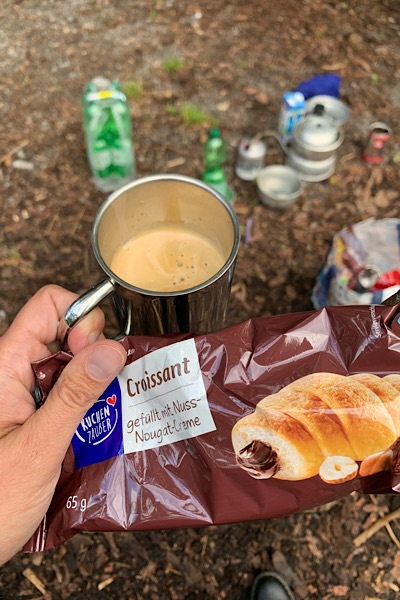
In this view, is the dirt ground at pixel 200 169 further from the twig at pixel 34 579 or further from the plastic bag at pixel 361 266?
the plastic bag at pixel 361 266

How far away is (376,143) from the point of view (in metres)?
2.51

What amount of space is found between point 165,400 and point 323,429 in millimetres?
306

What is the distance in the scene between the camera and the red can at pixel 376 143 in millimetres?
2510

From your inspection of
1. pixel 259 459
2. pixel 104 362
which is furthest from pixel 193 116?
pixel 259 459

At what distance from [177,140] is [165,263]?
1.47m

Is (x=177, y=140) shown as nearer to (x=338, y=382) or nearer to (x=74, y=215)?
(x=74, y=215)

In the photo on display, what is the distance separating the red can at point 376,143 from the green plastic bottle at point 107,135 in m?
1.22

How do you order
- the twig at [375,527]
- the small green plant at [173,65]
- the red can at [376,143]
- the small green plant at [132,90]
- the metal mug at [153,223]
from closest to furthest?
the metal mug at [153,223] < the twig at [375,527] < the red can at [376,143] < the small green plant at [132,90] < the small green plant at [173,65]

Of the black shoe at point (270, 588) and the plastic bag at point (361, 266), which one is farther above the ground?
the plastic bag at point (361, 266)

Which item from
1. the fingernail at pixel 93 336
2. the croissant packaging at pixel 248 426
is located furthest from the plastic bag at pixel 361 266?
the fingernail at pixel 93 336

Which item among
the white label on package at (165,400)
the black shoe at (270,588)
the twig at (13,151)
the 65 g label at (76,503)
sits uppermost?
the white label on package at (165,400)

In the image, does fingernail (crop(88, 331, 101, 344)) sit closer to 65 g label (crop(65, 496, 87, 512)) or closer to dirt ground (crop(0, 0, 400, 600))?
65 g label (crop(65, 496, 87, 512))

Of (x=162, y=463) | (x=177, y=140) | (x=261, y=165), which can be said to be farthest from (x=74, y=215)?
(x=162, y=463)

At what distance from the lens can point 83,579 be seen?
1.57 meters
